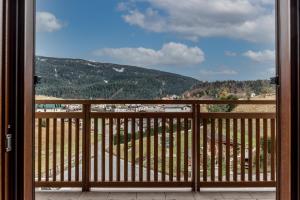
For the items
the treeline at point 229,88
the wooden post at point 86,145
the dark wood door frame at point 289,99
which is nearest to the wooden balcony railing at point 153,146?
the wooden post at point 86,145

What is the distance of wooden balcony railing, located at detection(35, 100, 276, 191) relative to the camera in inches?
122

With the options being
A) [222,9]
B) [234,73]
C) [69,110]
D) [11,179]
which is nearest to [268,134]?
[234,73]

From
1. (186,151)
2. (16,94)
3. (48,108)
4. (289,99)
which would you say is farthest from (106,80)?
(289,99)

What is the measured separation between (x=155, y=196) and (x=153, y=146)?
0.53m

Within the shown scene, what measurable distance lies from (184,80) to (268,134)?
3.67ft

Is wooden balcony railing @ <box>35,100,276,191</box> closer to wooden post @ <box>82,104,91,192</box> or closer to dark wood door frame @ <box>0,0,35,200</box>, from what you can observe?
wooden post @ <box>82,104,91,192</box>

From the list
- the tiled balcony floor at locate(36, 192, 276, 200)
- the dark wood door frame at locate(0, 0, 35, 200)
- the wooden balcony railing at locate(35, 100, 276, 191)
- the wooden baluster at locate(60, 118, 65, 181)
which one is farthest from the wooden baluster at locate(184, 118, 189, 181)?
the dark wood door frame at locate(0, 0, 35, 200)

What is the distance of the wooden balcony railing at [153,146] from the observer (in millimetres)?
3107

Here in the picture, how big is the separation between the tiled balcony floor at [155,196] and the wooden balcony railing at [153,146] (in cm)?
9

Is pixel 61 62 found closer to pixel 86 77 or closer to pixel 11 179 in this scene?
pixel 86 77

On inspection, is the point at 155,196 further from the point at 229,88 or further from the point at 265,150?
the point at 229,88

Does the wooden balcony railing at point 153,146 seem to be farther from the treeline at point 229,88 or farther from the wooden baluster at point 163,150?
the treeline at point 229,88

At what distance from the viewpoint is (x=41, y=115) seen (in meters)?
3.08

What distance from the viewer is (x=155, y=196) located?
306 cm
